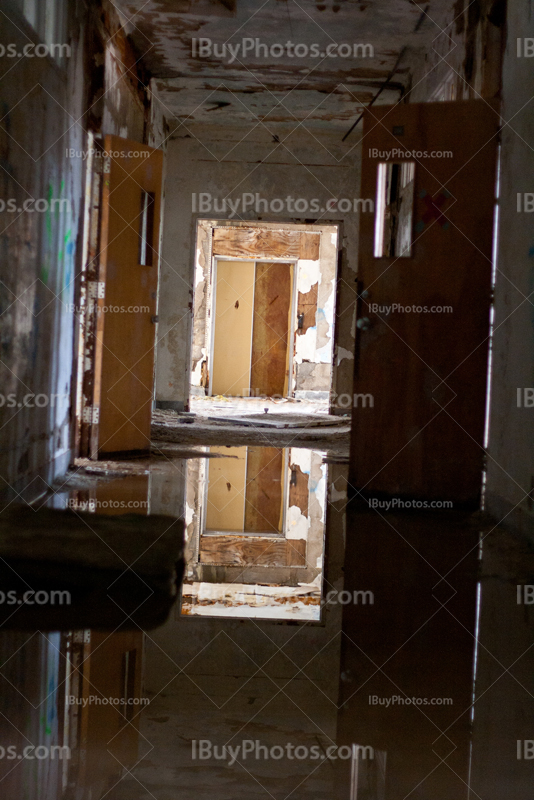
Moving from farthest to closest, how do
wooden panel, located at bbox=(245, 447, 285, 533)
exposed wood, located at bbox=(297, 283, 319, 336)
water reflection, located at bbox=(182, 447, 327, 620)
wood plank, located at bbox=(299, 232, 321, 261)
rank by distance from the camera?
wood plank, located at bbox=(299, 232, 321, 261) < exposed wood, located at bbox=(297, 283, 319, 336) < wooden panel, located at bbox=(245, 447, 285, 533) < water reflection, located at bbox=(182, 447, 327, 620)

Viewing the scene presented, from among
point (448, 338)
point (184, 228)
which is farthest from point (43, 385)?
point (184, 228)

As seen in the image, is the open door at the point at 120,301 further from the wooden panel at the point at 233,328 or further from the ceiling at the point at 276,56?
the wooden panel at the point at 233,328

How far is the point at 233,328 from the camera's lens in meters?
13.0

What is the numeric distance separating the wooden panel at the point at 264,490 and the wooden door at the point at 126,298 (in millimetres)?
970

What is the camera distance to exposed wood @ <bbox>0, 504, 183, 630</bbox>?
1.96 meters

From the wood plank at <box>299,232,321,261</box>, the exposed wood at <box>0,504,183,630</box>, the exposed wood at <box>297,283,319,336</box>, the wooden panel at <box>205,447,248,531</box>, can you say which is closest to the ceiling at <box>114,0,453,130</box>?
the wooden panel at <box>205,447,248,531</box>

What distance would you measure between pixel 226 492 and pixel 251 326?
9.07m

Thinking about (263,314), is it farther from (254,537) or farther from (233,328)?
(254,537)

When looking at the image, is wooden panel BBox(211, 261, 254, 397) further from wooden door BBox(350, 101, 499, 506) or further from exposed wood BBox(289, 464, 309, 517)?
wooden door BBox(350, 101, 499, 506)

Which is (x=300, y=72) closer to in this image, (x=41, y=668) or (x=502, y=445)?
(x=502, y=445)

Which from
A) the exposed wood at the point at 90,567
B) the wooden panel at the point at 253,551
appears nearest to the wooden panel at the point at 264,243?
the wooden panel at the point at 253,551

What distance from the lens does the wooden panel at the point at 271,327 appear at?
13000mm

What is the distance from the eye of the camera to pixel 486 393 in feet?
12.0

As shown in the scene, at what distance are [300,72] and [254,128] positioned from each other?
67.0 inches
